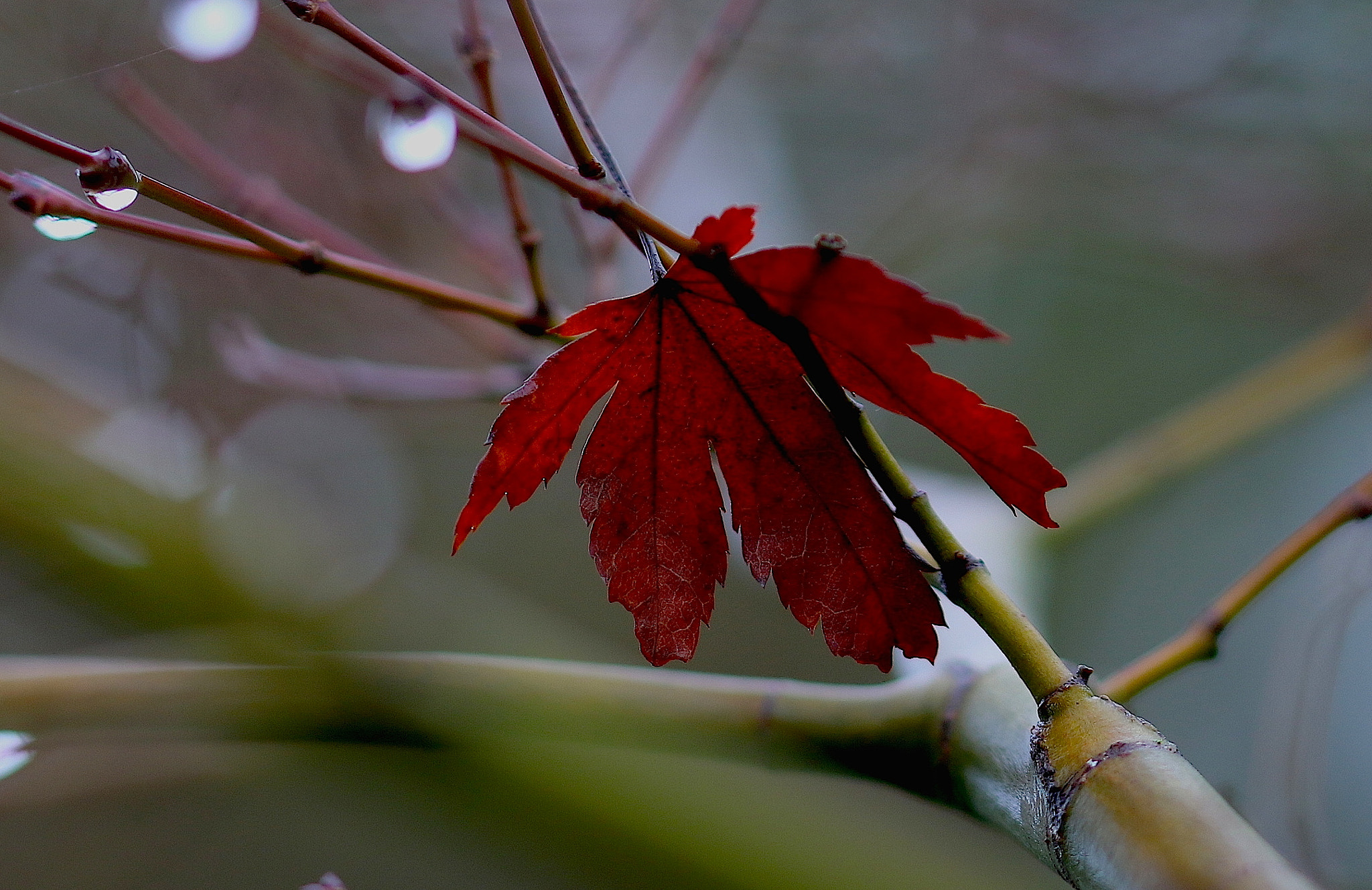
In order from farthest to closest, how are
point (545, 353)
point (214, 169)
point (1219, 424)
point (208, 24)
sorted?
point (1219, 424) → point (545, 353) → point (214, 169) → point (208, 24)

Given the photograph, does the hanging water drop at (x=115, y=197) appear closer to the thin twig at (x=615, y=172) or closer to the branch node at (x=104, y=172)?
the branch node at (x=104, y=172)

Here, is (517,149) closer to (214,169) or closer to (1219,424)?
(214,169)

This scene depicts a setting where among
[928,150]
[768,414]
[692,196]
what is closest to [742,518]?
[768,414]

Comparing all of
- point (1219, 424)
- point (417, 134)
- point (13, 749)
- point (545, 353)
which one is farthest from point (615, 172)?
point (1219, 424)

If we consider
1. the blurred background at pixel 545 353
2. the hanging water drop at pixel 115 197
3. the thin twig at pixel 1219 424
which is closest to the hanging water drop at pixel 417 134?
the blurred background at pixel 545 353

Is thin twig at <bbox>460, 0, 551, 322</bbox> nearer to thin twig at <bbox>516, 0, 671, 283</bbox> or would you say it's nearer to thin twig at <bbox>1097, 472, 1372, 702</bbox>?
thin twig at <bbox>516, 0, 671, 283</bbox>

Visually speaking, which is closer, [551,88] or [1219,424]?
[551,88]

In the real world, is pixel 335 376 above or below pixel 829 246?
above
